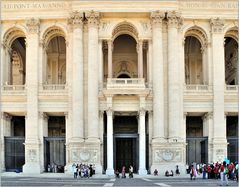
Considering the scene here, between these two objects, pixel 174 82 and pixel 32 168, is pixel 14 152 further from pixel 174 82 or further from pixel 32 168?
pixel 174 82

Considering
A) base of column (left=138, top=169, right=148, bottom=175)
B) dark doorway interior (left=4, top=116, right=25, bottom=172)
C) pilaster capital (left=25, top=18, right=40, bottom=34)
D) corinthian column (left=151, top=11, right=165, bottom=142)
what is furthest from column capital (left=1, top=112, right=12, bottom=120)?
corinthian column (left=151, top=11, right=165, bottom=142)

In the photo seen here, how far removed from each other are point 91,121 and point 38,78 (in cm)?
717

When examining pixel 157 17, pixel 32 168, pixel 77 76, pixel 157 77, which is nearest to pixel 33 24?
pixel 77 76

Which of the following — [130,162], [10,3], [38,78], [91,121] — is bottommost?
[130,162]

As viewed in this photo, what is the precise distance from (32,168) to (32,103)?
631 centimetres

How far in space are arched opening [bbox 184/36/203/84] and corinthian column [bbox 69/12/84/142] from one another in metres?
13.6

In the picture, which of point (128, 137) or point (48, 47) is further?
point (48, 47)

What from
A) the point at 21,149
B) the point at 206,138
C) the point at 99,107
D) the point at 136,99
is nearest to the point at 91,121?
the point at 99,107

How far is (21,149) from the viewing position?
2069 inches

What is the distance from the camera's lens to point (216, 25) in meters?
52.0

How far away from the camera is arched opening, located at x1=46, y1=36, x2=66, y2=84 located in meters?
58.2

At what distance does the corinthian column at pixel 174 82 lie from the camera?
164ft

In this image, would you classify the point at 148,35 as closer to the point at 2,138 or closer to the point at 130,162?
the point at 130,162

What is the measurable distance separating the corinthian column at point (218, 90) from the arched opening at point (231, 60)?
4.52 meters
